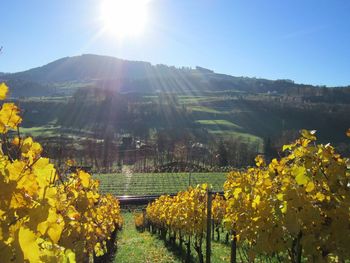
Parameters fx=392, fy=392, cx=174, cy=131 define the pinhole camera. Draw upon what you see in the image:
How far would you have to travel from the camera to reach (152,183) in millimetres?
60031

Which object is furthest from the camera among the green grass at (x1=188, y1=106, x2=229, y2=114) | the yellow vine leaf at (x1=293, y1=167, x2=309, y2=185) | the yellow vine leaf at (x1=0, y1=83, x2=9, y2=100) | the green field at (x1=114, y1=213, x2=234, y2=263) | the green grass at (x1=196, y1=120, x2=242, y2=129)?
the green grass at (x1=188, y1=106, x2=229, y2=114)

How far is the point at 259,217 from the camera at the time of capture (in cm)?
514

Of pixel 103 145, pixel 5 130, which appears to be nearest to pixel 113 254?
pixel 5 130

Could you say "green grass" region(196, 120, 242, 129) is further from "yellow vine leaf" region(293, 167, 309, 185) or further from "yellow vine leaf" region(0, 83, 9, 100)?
"yellow vine leaf" region(0, 83, 9, 100)

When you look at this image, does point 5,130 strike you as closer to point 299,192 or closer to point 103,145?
point 299,192

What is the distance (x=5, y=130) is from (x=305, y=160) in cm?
309

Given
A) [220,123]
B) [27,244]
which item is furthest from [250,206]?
[220,123]

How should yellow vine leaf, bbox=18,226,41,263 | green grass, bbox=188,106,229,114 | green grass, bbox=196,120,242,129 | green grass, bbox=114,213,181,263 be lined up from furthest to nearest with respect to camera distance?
1. green grass, bbox=188,106,229,114
2. green grass, bbox=196,120,242,129
3. green grass, bbox=114,213,181,263
4. yellow vine leaf, bbox=18,226,41,263

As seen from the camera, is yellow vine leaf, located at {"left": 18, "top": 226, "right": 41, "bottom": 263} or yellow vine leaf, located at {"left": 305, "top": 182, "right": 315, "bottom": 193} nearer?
yellow vine leaf, located at {"left": 18, "top": 226, "right": 41, "bottom": 263}

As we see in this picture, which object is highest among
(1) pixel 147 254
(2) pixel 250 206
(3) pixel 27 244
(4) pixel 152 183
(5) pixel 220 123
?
(3) pixel 27 244

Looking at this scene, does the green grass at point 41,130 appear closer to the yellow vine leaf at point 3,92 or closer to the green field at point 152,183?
the green field at point 152,183

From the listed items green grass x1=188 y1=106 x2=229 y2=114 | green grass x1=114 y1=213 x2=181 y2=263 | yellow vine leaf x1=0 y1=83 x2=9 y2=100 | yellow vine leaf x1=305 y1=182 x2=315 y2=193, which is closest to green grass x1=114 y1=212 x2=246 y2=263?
green grass x1=114 y1=213 x2=181 y2=263

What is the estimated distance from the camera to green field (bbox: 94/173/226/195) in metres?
53.7

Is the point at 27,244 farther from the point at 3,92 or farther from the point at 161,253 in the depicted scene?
the point at 161,253
